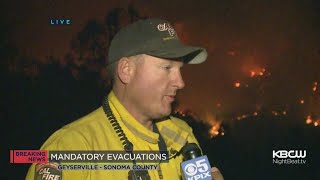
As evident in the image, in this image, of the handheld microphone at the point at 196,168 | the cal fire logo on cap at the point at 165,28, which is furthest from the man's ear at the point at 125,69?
the handheld microphone at the point at 196,168

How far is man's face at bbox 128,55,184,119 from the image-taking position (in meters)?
1.90

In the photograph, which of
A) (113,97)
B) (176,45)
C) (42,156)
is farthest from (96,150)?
(176,45)

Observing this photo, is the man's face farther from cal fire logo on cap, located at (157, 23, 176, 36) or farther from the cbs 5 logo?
the cbs 5 logo

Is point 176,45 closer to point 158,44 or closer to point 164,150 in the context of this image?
point 158,44

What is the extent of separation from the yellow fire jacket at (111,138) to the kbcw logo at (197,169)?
0.39 ft

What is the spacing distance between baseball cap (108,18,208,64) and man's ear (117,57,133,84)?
0.03 meters

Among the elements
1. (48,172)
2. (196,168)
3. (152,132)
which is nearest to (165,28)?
(152,132)

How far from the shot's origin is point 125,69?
1933 mm

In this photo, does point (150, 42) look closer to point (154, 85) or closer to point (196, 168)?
point (154, 85)

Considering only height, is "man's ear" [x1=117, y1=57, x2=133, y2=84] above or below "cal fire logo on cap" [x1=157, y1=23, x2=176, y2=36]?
below

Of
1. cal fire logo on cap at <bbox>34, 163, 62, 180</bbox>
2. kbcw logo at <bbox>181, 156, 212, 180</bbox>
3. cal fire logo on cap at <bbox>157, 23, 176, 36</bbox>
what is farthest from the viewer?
cal fire logo on cap at <bbox>157, 23, 176, 36</bbox>

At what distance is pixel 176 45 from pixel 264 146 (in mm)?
5944

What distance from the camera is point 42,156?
1.60 meters

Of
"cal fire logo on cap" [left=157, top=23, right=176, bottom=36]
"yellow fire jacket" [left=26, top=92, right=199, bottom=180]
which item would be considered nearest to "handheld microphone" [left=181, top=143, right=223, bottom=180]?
"yellow fire jacket" [left=26, top=92, right=199, bottom=180]
